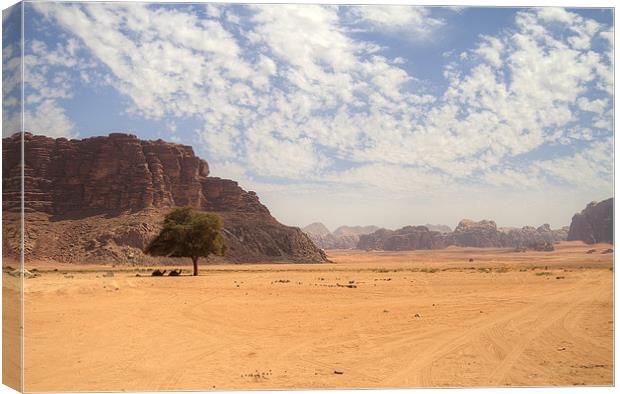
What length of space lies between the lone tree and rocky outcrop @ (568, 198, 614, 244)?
28.8 metres

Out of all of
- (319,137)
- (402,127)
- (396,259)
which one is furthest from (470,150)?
(396,259)

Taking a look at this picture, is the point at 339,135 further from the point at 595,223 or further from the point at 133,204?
the point at 133,204

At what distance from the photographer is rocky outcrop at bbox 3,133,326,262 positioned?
257 feet

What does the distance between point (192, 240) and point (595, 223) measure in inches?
1226

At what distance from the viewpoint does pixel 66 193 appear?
286 ft

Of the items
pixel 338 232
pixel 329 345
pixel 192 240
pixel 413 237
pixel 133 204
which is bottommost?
pixel 329 345

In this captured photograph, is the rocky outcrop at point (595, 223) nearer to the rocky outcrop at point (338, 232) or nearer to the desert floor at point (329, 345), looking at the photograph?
the desert floor at point (329, 345)

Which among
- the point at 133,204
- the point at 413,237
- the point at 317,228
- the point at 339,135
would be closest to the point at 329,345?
the point at 339,135

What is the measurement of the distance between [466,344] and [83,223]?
83286 mm

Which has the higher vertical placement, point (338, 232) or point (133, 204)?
point (133, 204)

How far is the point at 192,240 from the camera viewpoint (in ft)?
132

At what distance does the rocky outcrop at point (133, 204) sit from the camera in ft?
257

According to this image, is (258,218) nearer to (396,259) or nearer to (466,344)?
(396,259)

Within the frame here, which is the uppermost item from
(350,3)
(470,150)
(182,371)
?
(350,3)
